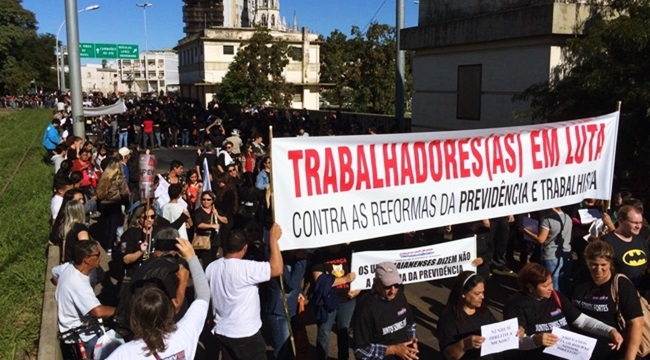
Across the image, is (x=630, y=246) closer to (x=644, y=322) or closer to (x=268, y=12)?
(x=644, y=322)

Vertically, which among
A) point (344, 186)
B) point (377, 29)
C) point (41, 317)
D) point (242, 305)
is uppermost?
point (377, 29)

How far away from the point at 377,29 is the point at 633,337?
37286mm

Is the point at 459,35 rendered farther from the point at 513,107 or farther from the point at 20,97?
the point at 20,97

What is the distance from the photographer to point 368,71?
4225 centimetres

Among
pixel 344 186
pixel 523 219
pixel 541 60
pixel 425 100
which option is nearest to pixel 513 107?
pixel 541 60

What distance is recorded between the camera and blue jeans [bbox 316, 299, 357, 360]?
5289 mm

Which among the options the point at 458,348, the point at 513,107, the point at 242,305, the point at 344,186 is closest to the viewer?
the point at 458,348

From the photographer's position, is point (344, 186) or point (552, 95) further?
point (552, 95)

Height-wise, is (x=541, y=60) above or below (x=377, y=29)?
below

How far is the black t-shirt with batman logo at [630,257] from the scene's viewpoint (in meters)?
5.23

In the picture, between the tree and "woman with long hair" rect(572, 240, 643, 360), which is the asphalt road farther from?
the tree

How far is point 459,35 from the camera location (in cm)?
1190

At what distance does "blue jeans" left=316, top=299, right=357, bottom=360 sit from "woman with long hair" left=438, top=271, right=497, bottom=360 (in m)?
1.39

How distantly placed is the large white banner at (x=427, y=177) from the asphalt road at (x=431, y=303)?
5.10ft
